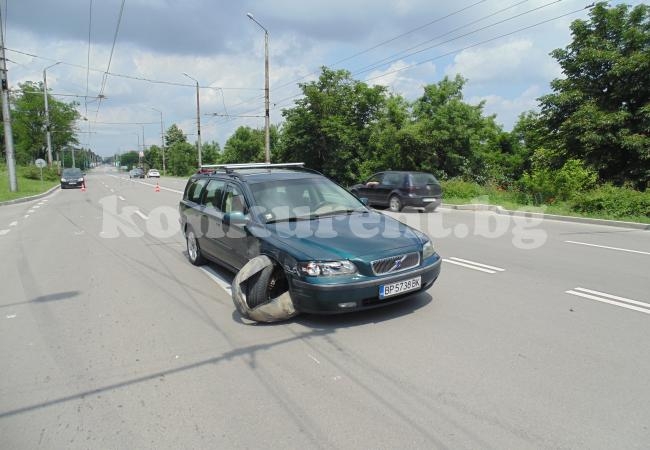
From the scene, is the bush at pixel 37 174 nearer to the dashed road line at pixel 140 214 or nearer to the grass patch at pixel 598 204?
the dashed road line at pixel 140 214

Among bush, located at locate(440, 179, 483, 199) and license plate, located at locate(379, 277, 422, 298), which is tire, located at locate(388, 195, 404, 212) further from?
license plate, located at locate(379, 277, 422, 298)

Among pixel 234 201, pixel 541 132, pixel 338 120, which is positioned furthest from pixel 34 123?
pixel 234 201

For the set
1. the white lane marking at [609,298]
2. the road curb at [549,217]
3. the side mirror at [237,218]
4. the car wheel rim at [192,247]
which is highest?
the side mirror at [237,218]

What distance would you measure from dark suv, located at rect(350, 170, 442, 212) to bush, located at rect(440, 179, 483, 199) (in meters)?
3.33

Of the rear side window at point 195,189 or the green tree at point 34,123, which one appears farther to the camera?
the green tree at point 34,123

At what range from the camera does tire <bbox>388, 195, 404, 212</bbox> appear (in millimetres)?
16469

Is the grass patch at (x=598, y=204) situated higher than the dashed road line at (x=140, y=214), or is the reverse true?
the grass patch at (x=598, y=204)

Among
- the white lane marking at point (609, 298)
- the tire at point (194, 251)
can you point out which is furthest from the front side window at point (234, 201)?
the white lane marking at point (609, 298)

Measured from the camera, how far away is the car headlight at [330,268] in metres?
4.33

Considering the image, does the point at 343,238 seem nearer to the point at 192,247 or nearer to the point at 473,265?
the point at 473,265

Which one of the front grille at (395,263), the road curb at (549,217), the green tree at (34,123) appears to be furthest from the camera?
the green tree at (34,123)

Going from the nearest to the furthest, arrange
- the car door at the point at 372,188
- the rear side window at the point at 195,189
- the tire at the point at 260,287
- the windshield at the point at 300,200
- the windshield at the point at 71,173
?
the tire at the point at 260,287
the windshield at the point at 300,200
the rear side window at the point at 195,189
the car door at the point at 372,188
the windshield at the point at 71,173

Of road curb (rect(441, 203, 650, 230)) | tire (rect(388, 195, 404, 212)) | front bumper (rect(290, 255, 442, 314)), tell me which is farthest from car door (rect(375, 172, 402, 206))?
front bumper (rect(290, 255, 442, 314))

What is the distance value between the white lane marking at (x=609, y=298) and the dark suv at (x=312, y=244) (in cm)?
203
